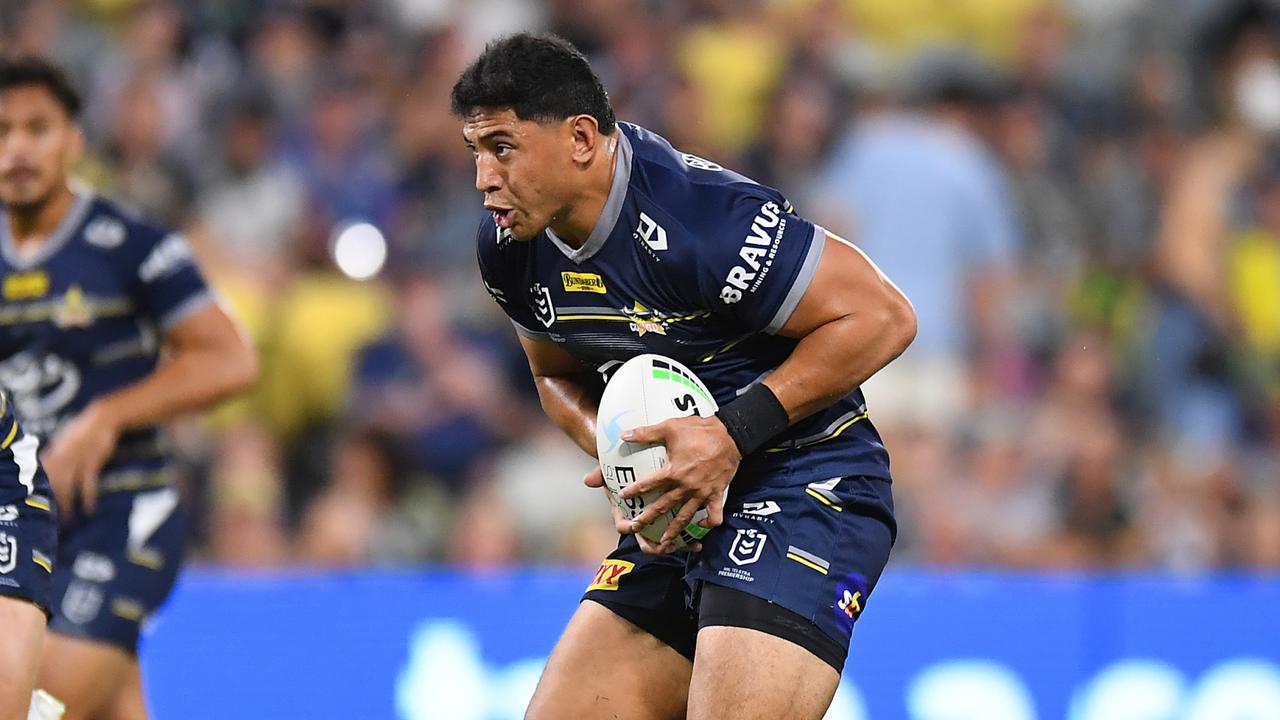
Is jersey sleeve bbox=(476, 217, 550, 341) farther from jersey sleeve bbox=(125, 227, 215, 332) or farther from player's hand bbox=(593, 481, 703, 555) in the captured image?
jersey sleeve bbox=(125, 227, 215, 332)

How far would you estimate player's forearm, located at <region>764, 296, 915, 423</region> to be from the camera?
4520mm

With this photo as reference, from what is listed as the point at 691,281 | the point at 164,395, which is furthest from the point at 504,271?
the point at 164,395

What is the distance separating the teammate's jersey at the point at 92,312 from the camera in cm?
610

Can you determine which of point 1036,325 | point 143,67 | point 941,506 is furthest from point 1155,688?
point 143,67

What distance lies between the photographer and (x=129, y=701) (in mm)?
6219

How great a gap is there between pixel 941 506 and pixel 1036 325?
135 centimetres

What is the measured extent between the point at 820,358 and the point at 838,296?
0.16 m

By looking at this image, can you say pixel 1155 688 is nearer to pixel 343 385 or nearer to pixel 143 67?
pixel 343 385

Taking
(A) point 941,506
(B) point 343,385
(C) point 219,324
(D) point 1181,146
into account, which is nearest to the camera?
(C) point 219,324

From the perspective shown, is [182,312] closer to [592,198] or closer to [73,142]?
[73,142]

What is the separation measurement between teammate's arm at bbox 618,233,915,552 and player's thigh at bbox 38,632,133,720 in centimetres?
Result: 215

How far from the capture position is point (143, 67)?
1107 centimetres

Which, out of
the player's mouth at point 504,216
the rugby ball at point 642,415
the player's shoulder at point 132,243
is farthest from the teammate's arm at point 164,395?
the rugby ball at point 642,415

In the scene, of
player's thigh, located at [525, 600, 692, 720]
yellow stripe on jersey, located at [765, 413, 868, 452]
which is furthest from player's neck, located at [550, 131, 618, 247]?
player's thigh, located at [525, 600, 692, 720]
